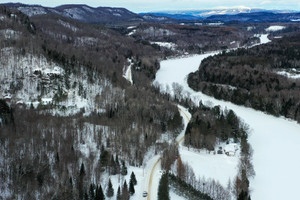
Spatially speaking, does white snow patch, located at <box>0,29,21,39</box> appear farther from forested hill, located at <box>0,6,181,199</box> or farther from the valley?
the valley

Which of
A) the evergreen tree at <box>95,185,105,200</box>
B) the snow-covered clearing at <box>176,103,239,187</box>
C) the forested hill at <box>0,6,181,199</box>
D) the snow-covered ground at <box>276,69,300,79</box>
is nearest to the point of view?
the evergreen tree at <box>95,185,105,200</box>

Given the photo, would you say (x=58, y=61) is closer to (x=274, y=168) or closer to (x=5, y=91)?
(x=5, y=91)

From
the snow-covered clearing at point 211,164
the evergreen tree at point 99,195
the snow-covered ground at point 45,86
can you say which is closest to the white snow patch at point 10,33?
the snow-covered ground at point 45,86

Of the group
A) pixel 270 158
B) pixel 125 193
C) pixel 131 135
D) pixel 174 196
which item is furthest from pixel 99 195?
pixel 270 158

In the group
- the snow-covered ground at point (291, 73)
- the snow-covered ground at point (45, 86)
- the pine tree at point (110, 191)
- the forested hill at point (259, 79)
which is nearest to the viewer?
the pine tree at point (110, 191)

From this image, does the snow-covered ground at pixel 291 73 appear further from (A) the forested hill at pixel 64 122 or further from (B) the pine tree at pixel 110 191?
(B) the pine tree at pixel 110 191

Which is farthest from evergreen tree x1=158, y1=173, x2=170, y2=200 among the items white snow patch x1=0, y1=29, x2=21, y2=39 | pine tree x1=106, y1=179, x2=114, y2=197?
white snow patch x1=0, y1=29, x2=21, y2=39
